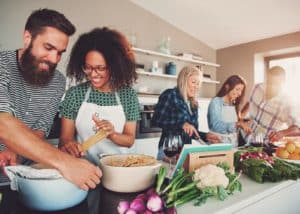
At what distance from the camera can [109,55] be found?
139cm

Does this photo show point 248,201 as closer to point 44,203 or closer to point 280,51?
point 44,203

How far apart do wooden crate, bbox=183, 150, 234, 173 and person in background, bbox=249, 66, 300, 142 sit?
1.56m

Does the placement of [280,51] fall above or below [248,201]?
above

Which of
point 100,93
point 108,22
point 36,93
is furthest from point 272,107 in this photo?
point 108,22

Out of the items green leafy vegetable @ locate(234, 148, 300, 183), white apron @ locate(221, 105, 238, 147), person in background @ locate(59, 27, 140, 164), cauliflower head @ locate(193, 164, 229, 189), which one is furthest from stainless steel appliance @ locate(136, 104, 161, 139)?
cauliflower head @ locate(193, 164, 229, 189)

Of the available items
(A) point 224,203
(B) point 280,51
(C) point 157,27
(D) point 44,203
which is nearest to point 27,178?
(D) point 44,203

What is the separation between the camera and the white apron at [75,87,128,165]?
4.62 feet

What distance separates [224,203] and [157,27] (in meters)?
3.55

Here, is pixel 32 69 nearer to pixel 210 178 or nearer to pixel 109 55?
pixel 109 55

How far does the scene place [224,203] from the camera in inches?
31.5

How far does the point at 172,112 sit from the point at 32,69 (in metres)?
0.98

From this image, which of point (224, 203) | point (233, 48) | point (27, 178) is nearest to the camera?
point (27, 178)

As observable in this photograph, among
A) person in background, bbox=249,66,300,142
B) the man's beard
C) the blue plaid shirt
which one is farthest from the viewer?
person in background, bbox=249,66,300,142

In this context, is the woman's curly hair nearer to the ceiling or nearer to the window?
the ceiling
